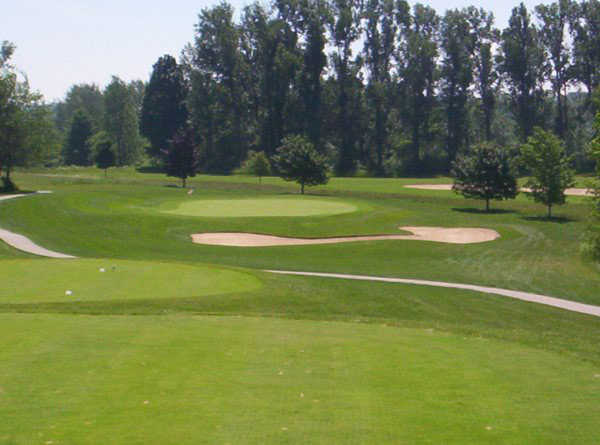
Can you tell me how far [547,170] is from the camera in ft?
166

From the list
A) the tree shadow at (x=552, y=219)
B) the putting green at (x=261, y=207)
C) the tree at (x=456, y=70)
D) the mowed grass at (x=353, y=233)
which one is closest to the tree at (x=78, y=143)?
the tree at (x=456, y=70)

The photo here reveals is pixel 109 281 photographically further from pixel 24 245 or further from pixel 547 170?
pixel 547 170

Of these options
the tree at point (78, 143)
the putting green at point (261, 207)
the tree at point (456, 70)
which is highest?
the tree at point (456, 70)

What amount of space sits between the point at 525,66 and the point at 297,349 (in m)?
101

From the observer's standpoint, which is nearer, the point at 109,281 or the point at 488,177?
the point at 109,281

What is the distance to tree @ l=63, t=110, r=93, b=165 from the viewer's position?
13650 centimetres

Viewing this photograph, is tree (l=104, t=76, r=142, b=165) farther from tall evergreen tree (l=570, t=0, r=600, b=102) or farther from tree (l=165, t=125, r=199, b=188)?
tall evergreen tree (l=570, t=0, r=600, b=102)

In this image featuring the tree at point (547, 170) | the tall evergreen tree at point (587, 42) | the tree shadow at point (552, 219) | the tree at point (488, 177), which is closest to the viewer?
the tree shadow at point (552, 219)

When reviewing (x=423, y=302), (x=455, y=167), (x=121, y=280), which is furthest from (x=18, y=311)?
(x=455, y=167)

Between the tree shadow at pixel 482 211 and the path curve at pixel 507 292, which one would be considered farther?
the tree shadow at pixel 482 211

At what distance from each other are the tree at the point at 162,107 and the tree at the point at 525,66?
2092 inches

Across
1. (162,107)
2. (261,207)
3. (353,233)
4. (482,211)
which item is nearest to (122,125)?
(162,107)

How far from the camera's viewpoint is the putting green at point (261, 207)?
47.8 m

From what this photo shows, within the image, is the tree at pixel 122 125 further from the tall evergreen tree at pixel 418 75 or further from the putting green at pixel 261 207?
the putting green at pixel 261 207
